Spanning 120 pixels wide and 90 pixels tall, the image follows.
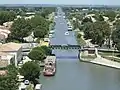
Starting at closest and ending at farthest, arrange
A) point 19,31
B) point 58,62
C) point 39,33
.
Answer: point 58,62, point 19,31, point 39,33

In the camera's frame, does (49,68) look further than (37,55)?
No

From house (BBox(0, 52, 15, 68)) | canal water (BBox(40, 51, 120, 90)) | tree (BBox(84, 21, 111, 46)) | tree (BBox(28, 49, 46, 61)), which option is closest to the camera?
canal water (BBox(40, 51, 120, 90))

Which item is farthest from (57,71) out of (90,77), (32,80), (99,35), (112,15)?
(112,15)

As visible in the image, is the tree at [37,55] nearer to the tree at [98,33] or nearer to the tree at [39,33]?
the tree at [98,33]

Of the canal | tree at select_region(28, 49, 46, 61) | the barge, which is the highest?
tree at select_region(28, 49, 46, 61)

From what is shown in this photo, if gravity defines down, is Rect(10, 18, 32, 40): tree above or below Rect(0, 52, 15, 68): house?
below

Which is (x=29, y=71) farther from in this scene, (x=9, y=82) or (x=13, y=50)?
(x=13, y=50)

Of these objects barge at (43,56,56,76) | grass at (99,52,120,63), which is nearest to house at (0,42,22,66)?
barge at (43,56,56,76)

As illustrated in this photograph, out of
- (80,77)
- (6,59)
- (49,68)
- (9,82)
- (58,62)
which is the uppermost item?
(9,82)

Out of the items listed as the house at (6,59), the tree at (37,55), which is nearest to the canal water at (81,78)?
the tree at (37,55)

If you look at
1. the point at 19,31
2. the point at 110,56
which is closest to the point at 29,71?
the point at 110,56

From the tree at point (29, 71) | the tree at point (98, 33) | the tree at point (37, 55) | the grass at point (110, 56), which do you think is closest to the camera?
the tree at point (29, 71)

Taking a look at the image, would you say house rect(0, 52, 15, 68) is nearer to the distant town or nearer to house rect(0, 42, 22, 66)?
the distant town

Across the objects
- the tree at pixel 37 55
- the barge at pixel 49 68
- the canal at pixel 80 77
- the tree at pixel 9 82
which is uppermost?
the tree at pixel 9 82
